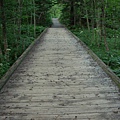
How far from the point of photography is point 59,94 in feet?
15.3

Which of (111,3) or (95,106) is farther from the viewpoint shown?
(111,3)

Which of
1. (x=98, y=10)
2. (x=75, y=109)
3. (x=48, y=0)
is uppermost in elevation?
(x=48, y=0)

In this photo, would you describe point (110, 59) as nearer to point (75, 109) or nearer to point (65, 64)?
point (65, 64)

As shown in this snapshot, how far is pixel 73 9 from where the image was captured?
28.8 meters

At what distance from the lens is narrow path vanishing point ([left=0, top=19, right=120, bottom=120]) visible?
374 centimetres

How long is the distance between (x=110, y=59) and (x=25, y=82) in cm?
448

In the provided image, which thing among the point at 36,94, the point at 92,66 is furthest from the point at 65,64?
the point at 36,94

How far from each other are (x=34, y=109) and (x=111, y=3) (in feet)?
25.1

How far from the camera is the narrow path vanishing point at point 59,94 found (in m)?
3.74

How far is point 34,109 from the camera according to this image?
392 cm

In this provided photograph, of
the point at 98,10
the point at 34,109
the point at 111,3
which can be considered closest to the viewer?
the point at 34,109

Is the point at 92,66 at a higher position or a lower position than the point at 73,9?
lower

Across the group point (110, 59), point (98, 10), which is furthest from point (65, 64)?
point (98, 10)

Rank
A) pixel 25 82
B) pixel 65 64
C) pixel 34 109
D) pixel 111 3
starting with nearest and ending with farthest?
pixel 34 109
pixel 25 82
pixel 65 64
pixel 111 3
